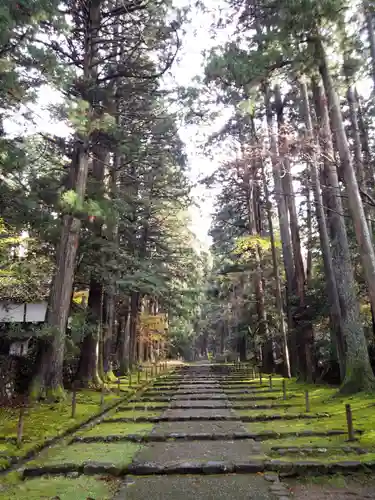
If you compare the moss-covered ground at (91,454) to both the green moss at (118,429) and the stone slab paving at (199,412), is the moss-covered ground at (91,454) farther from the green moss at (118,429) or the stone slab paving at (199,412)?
the stone slab paving at (199,412)

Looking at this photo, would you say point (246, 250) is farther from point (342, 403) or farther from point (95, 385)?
point (342, 403)

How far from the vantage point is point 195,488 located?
4.77 metres

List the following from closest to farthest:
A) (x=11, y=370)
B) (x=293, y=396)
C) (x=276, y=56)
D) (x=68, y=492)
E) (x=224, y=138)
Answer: (x=68, y=492)
(x=276, y=56)
(x=11, y=370)
(x=293, y=396)
(x=224, y=138)

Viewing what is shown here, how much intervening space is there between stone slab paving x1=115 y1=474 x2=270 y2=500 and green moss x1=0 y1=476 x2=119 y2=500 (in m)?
0.22

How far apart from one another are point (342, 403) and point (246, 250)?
12.8 meters

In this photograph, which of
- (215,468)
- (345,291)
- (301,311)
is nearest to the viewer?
(215,468)

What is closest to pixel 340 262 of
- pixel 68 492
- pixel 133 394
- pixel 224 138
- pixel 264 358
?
pixel 133 394

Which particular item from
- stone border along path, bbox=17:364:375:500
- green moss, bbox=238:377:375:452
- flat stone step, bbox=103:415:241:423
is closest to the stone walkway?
stone border along path, bbox=17:364:375:500

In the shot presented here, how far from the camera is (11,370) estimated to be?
1150 cm

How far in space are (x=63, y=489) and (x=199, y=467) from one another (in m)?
1.69

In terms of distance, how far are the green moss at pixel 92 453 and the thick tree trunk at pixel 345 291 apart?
6595mm

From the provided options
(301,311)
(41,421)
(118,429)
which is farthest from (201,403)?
(301,311)

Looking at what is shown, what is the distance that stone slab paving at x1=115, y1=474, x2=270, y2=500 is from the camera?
449 cm

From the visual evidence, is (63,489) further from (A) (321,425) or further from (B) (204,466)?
A: (A) (321,425)
